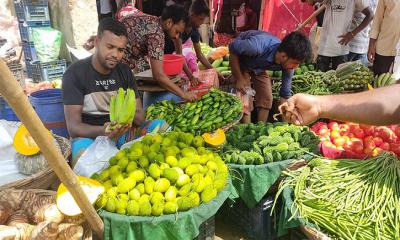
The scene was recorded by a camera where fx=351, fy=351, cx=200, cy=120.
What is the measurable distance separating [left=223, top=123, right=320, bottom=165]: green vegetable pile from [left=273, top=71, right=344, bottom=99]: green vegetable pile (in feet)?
6.49

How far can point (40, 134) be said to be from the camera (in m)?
1.45

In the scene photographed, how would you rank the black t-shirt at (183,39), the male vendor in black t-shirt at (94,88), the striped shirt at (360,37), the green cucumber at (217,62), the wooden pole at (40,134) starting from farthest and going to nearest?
the green cucumber at (217,62) < the striped shirt at (360,37) < the black t-shirt at (183,39) < the male vendor in black t-shirt at (94,88) < the wooden pole at (40,134)

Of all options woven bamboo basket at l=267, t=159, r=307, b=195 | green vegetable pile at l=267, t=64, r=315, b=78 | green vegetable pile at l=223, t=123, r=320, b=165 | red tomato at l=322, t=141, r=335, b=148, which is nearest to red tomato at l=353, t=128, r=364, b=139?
red tomato at l=322, t=141, r=335, b=148

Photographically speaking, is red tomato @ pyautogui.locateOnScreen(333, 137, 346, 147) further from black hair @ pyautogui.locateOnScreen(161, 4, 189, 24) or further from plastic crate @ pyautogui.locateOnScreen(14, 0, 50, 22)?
plastic crate @ pyautogui.locateOnScreen(14, 0, 50, 22)

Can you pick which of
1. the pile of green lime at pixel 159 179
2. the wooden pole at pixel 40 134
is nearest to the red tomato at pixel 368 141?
the pile of green lime at pixel 159 179

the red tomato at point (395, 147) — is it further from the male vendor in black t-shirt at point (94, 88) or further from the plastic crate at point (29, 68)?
the plastic crate at point (29, 68)

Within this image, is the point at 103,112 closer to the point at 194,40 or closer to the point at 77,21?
the point at 194,40

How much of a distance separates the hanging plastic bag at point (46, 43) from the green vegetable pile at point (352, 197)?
6238 millimetres

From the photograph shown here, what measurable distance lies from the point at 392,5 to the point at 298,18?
3.28 meters

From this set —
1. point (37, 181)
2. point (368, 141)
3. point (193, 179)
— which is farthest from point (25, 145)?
point (368, 141)

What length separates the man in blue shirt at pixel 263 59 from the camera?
440 cm

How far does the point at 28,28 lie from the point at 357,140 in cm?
668

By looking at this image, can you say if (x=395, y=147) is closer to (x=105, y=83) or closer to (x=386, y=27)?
(x=105, y=83)

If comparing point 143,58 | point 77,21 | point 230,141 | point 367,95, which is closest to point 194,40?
point 143,58
